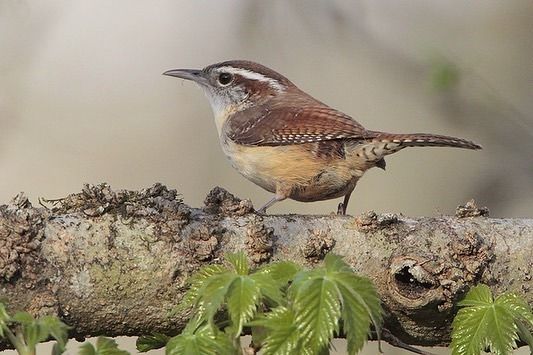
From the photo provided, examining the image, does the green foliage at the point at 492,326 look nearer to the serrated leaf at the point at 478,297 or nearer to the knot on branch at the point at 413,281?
the serrated leaf at the point at 478,297

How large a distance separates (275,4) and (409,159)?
2.10m

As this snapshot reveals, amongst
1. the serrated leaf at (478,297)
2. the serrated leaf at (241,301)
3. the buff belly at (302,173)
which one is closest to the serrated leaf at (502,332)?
the serrated leaf at (478,297)

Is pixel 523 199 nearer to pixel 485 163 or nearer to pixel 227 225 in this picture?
pixel 485 163

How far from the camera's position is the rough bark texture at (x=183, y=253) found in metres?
2.86

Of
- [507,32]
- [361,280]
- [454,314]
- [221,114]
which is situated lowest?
[454,314]

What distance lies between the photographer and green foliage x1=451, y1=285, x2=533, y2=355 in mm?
2582

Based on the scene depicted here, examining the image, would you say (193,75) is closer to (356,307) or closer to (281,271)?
(281,271)

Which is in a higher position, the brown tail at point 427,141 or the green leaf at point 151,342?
the brown tail at point 427,141

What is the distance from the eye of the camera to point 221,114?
5.82 metres

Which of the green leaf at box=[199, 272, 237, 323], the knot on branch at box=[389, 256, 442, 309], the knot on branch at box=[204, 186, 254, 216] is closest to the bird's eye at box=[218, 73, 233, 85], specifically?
the knot on branch at box=[204, 186, 254, 216]

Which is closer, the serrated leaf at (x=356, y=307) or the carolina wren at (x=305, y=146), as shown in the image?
the serrated leaf at (x=356, y=307)

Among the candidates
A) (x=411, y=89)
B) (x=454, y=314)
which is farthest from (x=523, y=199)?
(x=454, y=314)

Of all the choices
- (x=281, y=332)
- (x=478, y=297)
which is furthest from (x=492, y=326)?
(x=281, y=332)

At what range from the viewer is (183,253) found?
2.98 meters
